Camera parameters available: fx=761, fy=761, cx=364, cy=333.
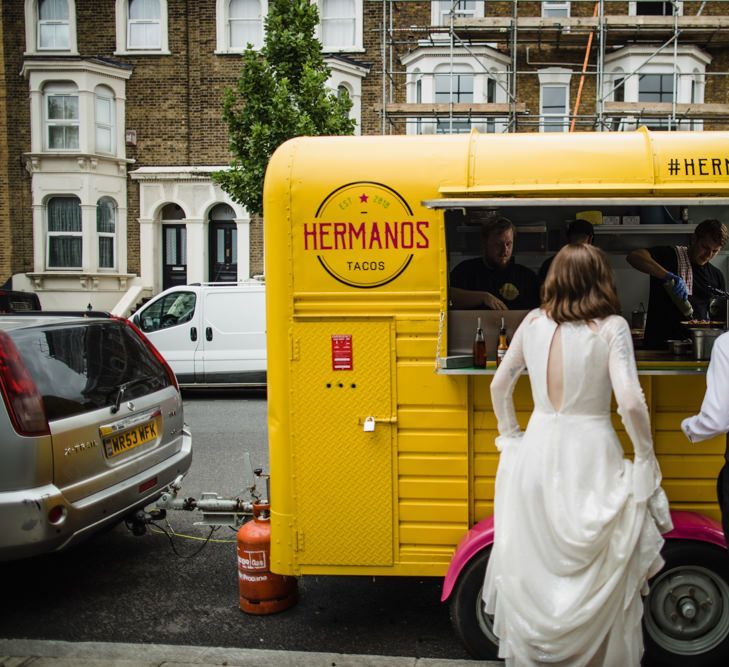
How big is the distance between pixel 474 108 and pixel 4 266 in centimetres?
1389

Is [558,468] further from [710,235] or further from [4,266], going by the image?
[4,266]

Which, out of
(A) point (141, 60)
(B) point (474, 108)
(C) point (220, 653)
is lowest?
(C) point (220, 653)

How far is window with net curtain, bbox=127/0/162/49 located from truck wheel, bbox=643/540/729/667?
70.2 ft

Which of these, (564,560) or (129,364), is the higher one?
(129,364)

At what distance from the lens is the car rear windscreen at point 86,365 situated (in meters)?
4.39

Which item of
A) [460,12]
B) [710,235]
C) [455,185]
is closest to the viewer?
[455,185]

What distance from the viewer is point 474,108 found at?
17.4 m

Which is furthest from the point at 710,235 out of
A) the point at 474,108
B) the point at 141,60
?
the point at 141,60

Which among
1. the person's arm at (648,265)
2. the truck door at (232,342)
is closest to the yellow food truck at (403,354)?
the person's arm at (648,265)

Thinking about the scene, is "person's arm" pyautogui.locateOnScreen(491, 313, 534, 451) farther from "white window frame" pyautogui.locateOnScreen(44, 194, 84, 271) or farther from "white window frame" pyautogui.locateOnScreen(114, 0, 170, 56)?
"white window frame" pyautogui.locateOnScreen(114, 0, 170, 56)

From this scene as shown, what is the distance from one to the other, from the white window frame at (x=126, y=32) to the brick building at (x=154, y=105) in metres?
0.04

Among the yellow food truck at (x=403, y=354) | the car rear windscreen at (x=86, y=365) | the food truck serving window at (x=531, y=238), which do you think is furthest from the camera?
the car rear windscreen at (x=86, y=365)

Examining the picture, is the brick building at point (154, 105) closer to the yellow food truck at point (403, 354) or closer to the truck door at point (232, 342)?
the truck door at point (232, 342)

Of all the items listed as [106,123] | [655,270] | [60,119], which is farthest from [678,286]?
[60,119]
